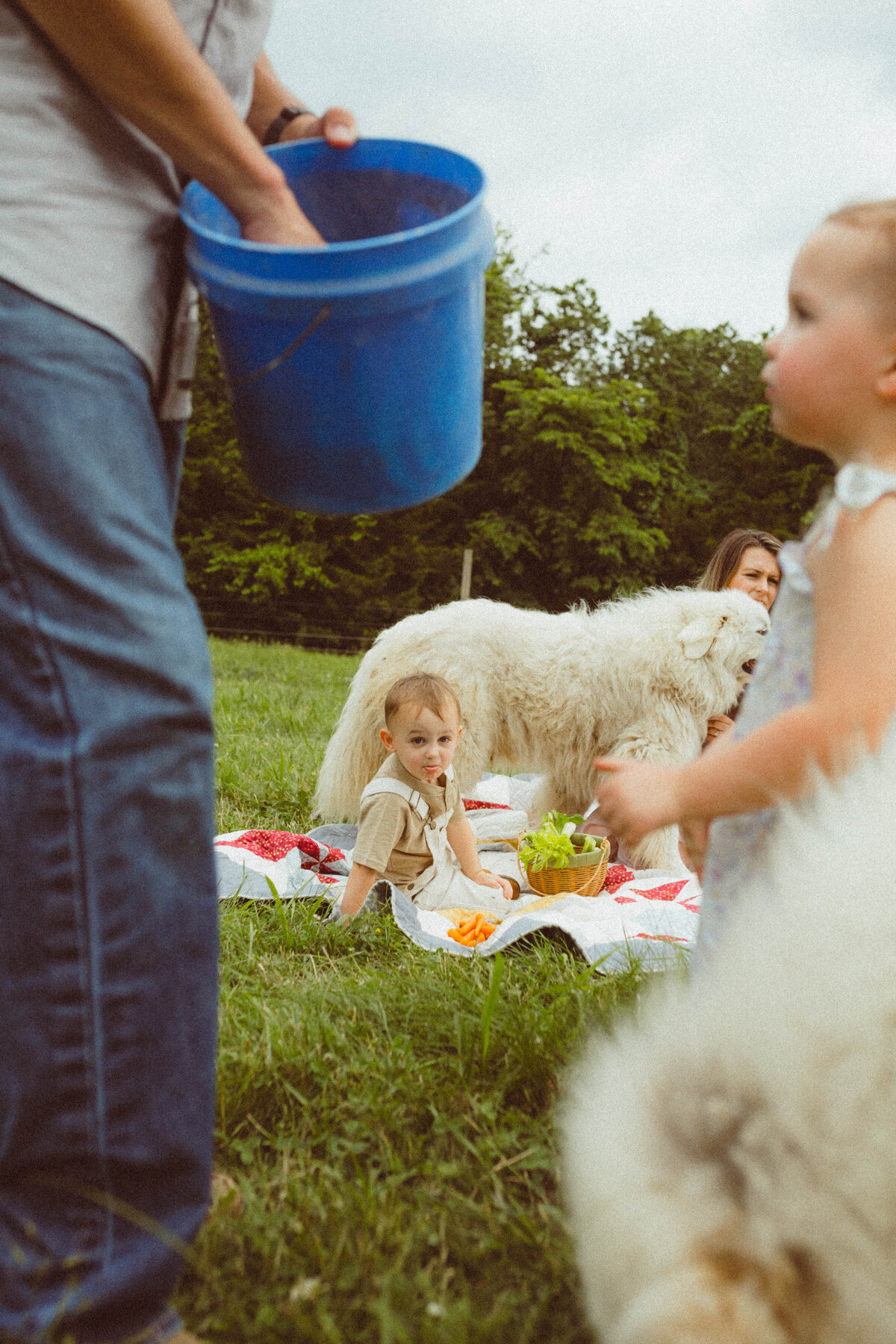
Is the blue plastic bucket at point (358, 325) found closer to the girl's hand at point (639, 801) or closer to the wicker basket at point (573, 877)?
the girl's hand at point (639, 801)

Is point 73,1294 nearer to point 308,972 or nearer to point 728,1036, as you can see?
point 728,1036

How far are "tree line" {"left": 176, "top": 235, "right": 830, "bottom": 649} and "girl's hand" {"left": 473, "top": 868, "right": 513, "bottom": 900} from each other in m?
10.8

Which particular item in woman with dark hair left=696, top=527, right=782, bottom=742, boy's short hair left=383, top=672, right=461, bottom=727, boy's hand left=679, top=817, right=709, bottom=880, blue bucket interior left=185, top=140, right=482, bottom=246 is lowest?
boy's short hair left=383, top=672, right=461, bottom=727

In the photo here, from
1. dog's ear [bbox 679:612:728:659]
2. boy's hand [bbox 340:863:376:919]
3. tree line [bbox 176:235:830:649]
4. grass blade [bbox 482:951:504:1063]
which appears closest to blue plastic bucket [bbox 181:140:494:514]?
grass blade [bbox 482:951:504:1063]

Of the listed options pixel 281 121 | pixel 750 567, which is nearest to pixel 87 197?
pixel 281 121

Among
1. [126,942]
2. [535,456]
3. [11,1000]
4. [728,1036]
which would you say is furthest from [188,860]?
[535,456]

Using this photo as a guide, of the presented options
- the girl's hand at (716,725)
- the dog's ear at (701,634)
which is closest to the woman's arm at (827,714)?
the dog's ear at (701,634)

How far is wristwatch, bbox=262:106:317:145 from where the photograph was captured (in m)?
1.43

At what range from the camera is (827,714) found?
100 cm

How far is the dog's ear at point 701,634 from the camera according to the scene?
12.7 feet

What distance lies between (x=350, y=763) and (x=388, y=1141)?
228 centimetres

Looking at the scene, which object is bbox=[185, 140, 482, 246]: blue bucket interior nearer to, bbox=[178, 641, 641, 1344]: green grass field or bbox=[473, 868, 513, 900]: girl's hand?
bbox=[178, 641, 641, 1344]: green grass field

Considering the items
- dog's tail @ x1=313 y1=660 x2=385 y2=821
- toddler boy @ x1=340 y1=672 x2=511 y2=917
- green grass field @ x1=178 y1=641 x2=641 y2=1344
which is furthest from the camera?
dog's tail @ x1=313 y1=660 x2=385 y2=821

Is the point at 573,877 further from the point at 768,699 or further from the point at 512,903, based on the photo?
the point at 768,699
